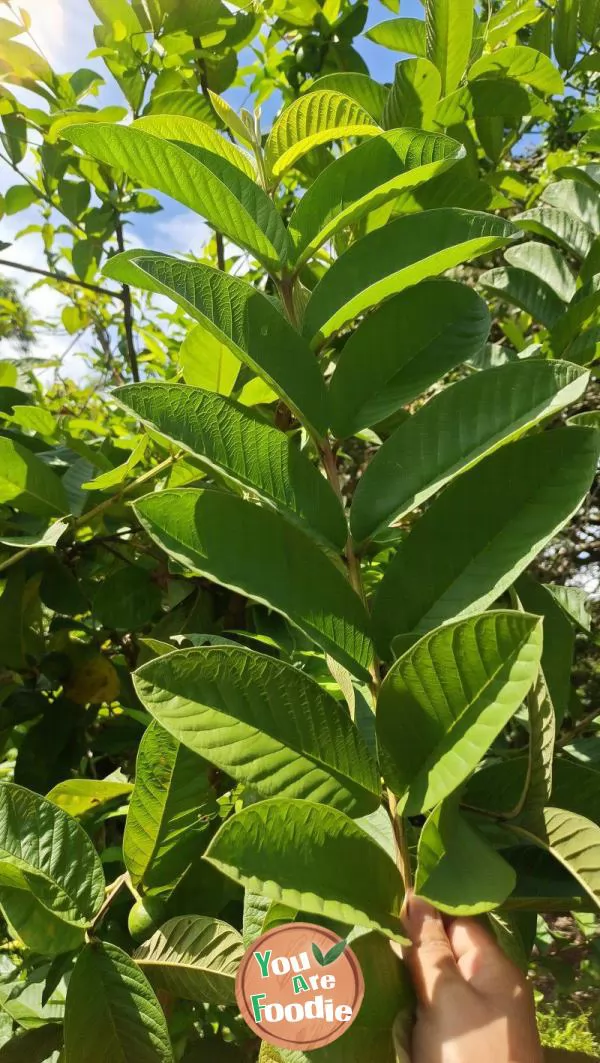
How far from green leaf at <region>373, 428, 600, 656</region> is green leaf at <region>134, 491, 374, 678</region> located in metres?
0.03

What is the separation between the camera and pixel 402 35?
3.06 feet

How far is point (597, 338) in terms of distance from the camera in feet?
2.47

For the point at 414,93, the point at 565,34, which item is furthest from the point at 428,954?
the point at 565,34

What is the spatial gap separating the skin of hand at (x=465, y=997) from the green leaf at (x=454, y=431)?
0.84 ft

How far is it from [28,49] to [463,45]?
712mm

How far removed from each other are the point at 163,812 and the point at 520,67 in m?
0.97

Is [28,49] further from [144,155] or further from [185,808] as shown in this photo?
[185,808]

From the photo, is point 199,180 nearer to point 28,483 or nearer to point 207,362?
point 207,362

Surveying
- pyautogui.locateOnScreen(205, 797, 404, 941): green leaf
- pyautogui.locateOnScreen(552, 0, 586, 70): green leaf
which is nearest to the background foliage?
pyautogui.locateOnScreen(205, 797, 404, 941): green leaf

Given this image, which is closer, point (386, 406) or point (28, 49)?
point (386, 406)

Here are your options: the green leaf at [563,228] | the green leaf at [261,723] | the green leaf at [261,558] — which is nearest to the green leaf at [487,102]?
the green leaf at [563,228]

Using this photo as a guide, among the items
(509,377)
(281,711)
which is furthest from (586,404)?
(281,711)

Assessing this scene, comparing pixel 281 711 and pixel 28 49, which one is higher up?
pixel 28 49

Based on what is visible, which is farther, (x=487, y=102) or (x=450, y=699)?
(x=487, y=102)
